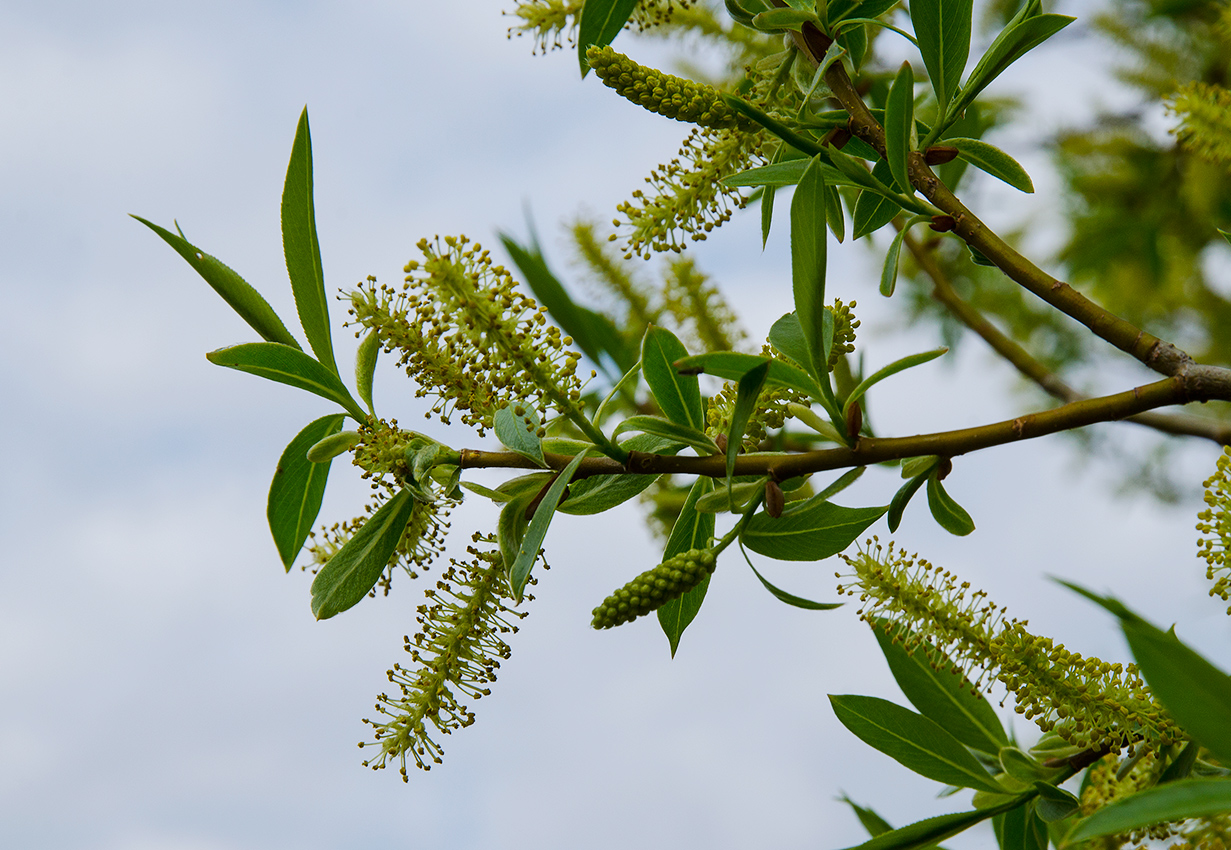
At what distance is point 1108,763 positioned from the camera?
2.65 ft

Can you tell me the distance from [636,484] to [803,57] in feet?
1.32

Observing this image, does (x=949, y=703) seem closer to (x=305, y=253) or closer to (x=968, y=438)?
(x=968, y=438)

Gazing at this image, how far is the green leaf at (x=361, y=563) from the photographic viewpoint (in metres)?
0.74

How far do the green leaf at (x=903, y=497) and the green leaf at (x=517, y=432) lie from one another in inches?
11.4

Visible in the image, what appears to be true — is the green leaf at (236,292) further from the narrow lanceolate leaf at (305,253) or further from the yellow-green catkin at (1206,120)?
the yellow-green catkin at (1206,120)

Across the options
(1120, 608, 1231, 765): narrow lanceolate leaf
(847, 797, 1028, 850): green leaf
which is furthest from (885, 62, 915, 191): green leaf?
(847, 797, 1028, 850): green leaf

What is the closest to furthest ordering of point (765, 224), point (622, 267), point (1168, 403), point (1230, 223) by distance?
1. point (1168, 403)
2. point (765, 224)
3. point (622, 267)
4. point (1230, 223)

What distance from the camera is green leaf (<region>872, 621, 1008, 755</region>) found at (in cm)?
92

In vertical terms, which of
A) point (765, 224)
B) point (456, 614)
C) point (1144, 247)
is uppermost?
point (1144, 247)

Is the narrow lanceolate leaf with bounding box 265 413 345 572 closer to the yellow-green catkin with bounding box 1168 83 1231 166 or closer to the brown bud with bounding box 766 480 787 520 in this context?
the brown bud with bounding box 766 480 787 520

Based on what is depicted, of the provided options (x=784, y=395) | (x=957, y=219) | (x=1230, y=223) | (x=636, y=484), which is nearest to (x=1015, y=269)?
(x=957, y=219)

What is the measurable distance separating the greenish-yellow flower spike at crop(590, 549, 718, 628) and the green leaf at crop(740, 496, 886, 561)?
4.2 inches

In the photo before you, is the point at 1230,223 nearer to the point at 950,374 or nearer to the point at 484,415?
the point at 950,374

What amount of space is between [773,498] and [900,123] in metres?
0.30
